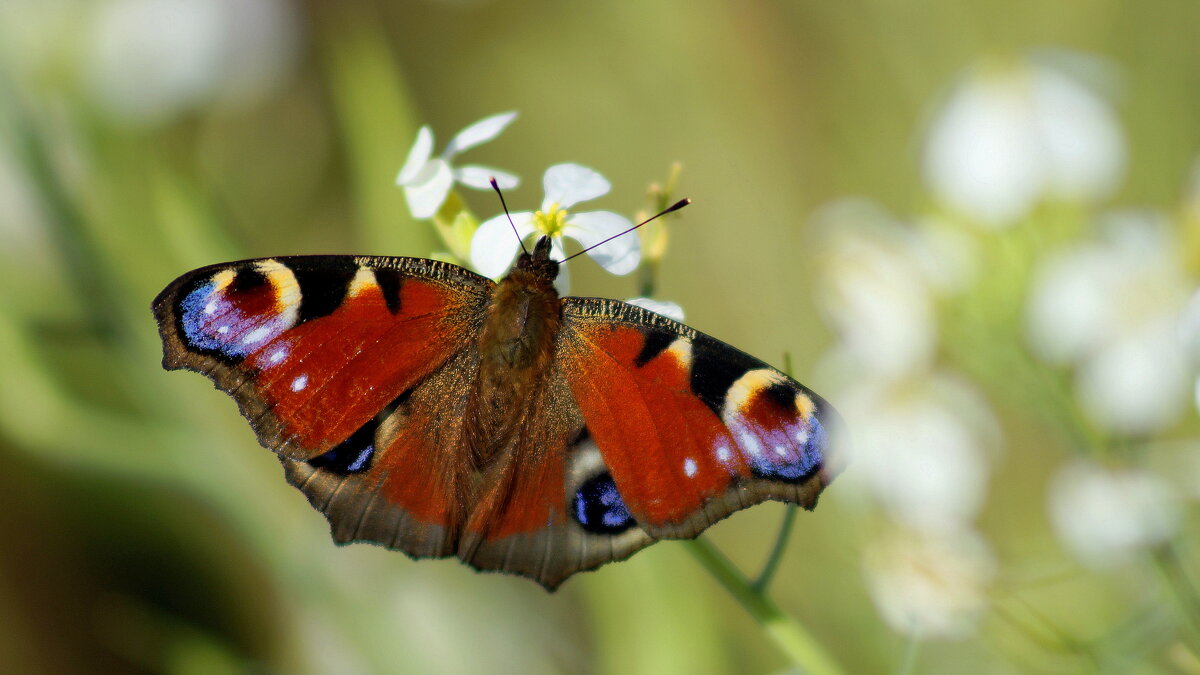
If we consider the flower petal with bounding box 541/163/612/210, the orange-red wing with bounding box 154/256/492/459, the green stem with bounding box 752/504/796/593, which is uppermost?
the flower petal with bounding box 541/163/612/210

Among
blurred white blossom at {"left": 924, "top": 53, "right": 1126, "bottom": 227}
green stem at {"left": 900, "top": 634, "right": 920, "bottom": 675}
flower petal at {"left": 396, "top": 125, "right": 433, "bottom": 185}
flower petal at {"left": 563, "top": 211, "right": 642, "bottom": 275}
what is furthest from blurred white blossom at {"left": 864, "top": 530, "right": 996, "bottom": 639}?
flower petal at {"left": 396, "top": 125, "right": 433, "bottom": 185}

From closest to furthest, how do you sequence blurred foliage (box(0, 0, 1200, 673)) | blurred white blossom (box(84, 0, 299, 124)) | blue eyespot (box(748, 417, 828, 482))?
blue eyespot (box(748, 417, 828, 482)) < blurred foliage (box(0, 0, 1200, 673)) < blurred white blossom (box(84, 0, 299, 124))

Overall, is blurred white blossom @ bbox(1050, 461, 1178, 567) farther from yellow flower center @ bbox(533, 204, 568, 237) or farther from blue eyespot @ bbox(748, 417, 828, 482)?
yellow flower center @ bbox(533, 204, 568, 237)

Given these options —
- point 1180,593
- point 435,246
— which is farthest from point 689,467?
point 435,246

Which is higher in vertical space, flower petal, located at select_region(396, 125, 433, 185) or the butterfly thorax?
flower petal, located at select_region(396, 125, 433, 185)

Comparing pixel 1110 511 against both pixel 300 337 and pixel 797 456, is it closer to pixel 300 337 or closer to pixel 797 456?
pixel 797 456

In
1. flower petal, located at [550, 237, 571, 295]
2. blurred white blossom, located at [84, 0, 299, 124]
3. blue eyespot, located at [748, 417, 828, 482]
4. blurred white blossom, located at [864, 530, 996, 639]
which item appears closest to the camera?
blue eyespot, located at [748, 417, 828, 482]
